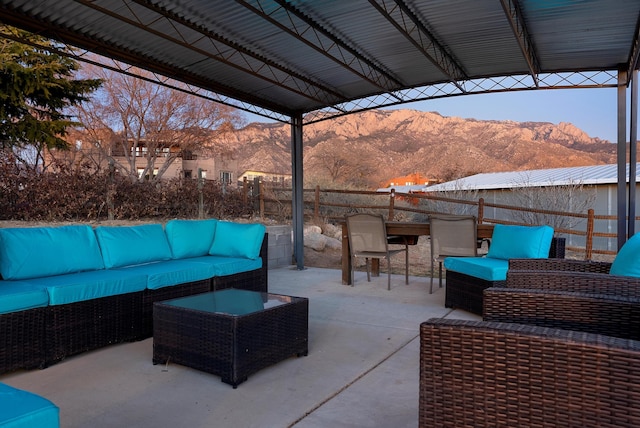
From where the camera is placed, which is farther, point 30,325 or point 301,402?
point 30,325

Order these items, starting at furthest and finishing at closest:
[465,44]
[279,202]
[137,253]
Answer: [279,202]
[465,44]
[137,253]

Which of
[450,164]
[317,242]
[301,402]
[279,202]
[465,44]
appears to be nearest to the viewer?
[301,402]

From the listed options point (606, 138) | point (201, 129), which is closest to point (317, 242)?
point (201, 129)

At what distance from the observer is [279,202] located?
1020 cm

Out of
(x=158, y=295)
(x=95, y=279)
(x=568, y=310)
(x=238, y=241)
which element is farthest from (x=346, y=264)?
(x=568, y=310)

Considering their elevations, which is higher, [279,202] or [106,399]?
[279,202]

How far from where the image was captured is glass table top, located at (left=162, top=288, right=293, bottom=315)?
2.99 metres

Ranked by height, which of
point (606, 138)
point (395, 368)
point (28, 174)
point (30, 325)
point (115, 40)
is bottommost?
point (395, 368)

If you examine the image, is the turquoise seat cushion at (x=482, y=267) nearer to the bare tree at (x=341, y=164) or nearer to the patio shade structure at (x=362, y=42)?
the patio shade structure at (x=362, y=42)

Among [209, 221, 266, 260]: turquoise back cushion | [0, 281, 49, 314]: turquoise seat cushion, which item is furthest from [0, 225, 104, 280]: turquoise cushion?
[209, 221, 266, 260]: turquoise back cushion

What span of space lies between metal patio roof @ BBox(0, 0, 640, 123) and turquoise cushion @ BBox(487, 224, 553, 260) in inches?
68.3

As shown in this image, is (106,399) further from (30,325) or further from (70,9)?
(70,9)

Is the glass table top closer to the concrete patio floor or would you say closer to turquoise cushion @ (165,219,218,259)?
the concrete patio floor

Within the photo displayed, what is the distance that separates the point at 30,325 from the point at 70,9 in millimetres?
2508
